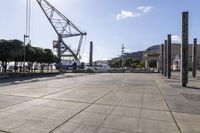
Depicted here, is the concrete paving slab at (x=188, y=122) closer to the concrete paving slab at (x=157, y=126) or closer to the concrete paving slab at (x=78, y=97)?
the concrete paving slab at (x=157, y=126)

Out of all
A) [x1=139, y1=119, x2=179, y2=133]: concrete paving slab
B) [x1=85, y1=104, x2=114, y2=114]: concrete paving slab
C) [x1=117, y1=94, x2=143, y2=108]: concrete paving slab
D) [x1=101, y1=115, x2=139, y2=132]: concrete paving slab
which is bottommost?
[x1=139, y1=119, x2=179, y2=133]: concrete paving slab

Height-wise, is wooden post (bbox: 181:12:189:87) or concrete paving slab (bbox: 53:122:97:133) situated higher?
wooden post (bbox: 181:12:189:87)

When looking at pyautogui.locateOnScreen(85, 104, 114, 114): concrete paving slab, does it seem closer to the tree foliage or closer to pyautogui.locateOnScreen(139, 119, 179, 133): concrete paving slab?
pyautogui.locateOnScreen(139, 119, 179, 133): concrete paving slab

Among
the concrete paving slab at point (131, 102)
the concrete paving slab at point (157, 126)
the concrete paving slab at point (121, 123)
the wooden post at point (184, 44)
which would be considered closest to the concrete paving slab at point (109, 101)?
the concrete paving slab at point (131, 102)

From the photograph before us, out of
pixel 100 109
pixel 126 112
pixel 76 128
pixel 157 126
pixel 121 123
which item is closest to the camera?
pixel 76 128

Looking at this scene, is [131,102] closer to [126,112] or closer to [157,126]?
[126,112]

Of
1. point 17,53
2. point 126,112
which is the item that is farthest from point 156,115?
point 17,53

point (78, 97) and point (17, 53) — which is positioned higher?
point (17, 53)

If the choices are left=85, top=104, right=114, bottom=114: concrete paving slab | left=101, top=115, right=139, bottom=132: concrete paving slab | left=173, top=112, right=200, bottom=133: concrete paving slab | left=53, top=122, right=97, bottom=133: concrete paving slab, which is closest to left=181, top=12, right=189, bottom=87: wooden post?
left=173, top=112, right=200, bottom=133: concrete paving slab

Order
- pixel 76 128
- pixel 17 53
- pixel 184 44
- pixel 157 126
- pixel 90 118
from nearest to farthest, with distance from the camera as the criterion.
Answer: pixel 76 128 → pixel 157 126 → pixel 90 118 → pixel 184 44 → pixel 17 53

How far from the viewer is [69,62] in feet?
207

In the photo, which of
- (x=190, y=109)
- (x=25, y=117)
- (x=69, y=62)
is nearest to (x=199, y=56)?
(x=69, y=62)

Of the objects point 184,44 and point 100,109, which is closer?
point 100,109

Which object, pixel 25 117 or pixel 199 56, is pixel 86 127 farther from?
pixel 199 56
